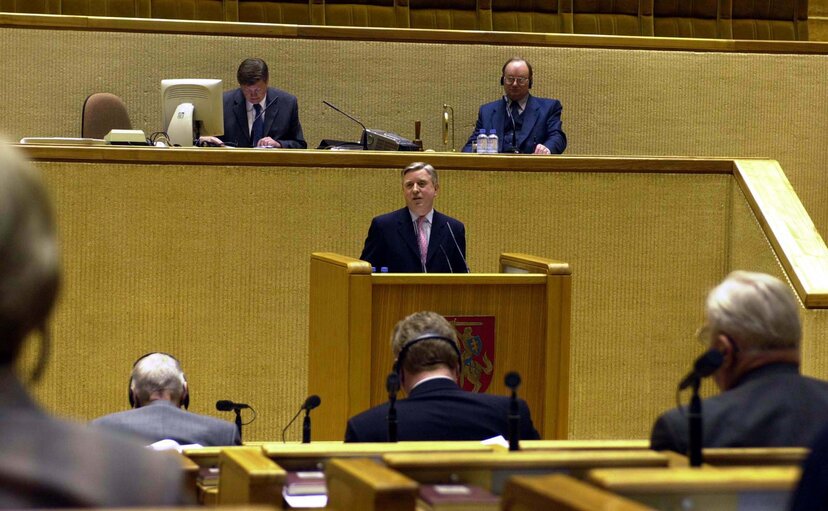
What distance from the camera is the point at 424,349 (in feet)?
10.6

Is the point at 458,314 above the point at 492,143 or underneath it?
underneath

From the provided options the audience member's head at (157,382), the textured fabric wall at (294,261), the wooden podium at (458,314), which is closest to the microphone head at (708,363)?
the audience member's head at (157,382)

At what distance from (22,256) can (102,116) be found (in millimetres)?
6188

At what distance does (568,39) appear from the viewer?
796 centimetres

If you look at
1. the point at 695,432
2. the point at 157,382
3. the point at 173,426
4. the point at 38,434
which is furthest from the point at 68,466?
the point at 157,382

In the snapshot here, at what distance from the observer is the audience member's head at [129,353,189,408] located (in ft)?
11.8

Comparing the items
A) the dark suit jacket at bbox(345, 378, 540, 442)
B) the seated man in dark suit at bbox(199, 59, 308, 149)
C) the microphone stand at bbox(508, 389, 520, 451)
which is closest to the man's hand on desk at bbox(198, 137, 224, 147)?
the seated man in dark suit at bbox(199, 59, 308, 149)

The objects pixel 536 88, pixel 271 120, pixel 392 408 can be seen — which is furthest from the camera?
pixel 536 88

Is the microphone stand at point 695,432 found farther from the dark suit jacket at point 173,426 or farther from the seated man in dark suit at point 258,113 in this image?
the seated man in dark suit at point 258,113

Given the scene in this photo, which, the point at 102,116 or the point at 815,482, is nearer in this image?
the point at 815,482

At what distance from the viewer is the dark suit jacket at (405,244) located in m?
5.48

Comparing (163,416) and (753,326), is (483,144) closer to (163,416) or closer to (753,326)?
(163,416)

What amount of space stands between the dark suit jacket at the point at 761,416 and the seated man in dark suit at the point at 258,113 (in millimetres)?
4986

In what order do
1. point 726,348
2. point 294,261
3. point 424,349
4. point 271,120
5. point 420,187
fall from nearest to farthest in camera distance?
point 726,348, point 424,349, point 420,187, point 294,261, point 271,120
